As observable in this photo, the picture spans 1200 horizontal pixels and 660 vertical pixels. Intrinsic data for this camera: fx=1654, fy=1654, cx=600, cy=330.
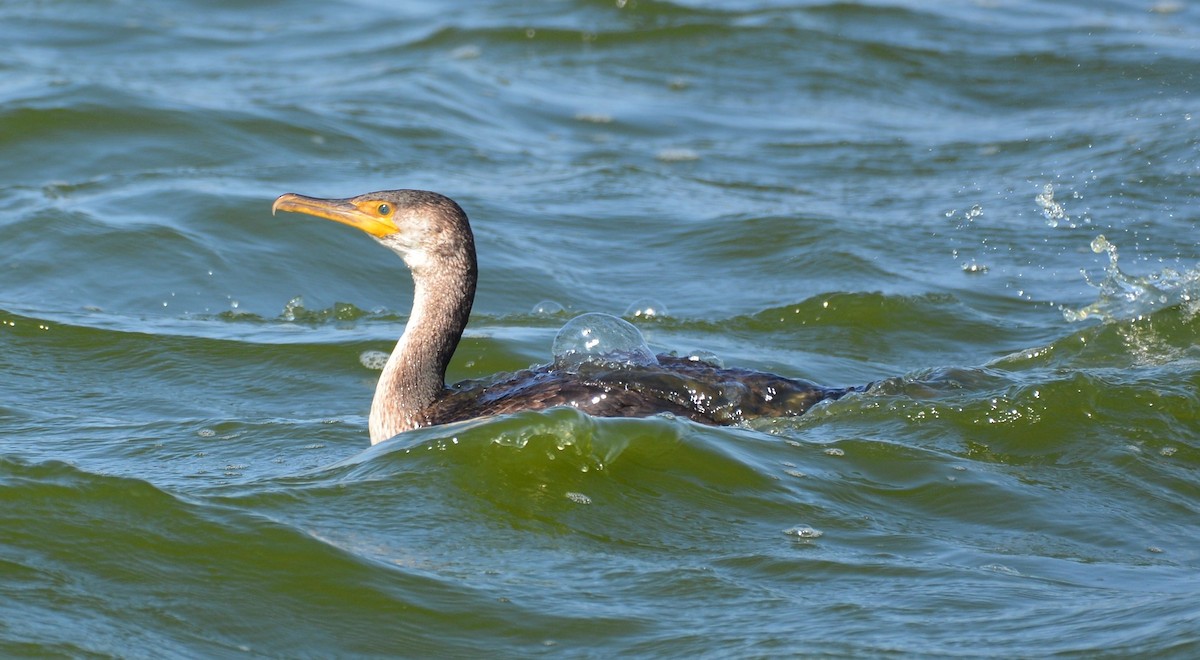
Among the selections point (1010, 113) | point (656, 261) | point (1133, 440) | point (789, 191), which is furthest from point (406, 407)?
point (1010, 113)

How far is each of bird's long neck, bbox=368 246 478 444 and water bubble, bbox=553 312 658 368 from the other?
45cm

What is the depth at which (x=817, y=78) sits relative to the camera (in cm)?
1488

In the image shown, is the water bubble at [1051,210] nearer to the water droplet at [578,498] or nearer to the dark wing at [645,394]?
the dark wing at [645,394]

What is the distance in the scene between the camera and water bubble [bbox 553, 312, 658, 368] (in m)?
6.98

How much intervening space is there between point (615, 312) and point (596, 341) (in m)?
2.07

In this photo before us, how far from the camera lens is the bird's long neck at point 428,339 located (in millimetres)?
6723

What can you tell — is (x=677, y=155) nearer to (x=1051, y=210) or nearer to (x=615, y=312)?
(x=1051, y=210)

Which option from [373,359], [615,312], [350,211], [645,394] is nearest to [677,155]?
[615,312]

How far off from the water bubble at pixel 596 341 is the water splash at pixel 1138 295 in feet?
9.42

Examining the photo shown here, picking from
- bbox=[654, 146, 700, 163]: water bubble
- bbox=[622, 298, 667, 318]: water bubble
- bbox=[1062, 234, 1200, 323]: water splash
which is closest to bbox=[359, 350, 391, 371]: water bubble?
bbox=[622, 298, 667, 318]: water bubble

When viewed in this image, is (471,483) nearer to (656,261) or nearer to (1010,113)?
(656,261)

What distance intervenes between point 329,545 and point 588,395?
1.35 meters

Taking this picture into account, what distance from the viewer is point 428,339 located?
6.94 metres

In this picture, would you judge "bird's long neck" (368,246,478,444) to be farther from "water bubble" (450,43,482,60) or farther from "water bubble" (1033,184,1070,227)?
"water bubble" (450,43,482,60)
